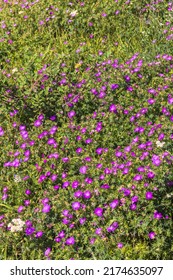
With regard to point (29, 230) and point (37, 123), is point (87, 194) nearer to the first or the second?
point (29, 230)

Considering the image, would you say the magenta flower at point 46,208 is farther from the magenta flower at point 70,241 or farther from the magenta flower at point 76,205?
the magenta flower at point 70,241

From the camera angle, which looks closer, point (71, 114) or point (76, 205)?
point (76, 205)

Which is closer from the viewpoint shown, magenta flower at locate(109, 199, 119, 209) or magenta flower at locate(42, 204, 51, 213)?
magenta flower at locate(109, 199, 119, 209)

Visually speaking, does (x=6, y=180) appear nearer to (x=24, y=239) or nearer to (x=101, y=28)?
(x=24, y=239)

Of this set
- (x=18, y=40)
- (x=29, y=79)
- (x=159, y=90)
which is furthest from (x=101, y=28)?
(x=159, y=90)

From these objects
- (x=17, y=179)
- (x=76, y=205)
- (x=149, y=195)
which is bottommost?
(x=17, y=179)

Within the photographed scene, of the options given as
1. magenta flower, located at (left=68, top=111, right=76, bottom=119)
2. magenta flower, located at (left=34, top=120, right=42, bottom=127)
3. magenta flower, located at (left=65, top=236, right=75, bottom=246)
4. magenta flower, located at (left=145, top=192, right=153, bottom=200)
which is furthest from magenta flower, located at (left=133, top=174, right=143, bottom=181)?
magenta flower, located at (left=34, top=120, right=42, bottom=127)

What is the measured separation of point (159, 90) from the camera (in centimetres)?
448

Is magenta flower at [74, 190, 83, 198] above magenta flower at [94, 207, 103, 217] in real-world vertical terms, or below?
above

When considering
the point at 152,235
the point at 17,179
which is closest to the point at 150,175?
the point at 152,235

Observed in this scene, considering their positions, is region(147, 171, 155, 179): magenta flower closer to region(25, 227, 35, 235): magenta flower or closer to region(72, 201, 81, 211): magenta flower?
region(72, 201, 81, 211): magenta flower

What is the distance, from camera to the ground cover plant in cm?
334

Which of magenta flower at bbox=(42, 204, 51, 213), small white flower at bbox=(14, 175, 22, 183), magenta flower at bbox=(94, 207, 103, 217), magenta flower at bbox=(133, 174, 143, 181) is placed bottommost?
small white flower at bbox=(14, 175, 22, 183)

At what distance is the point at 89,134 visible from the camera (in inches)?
170
